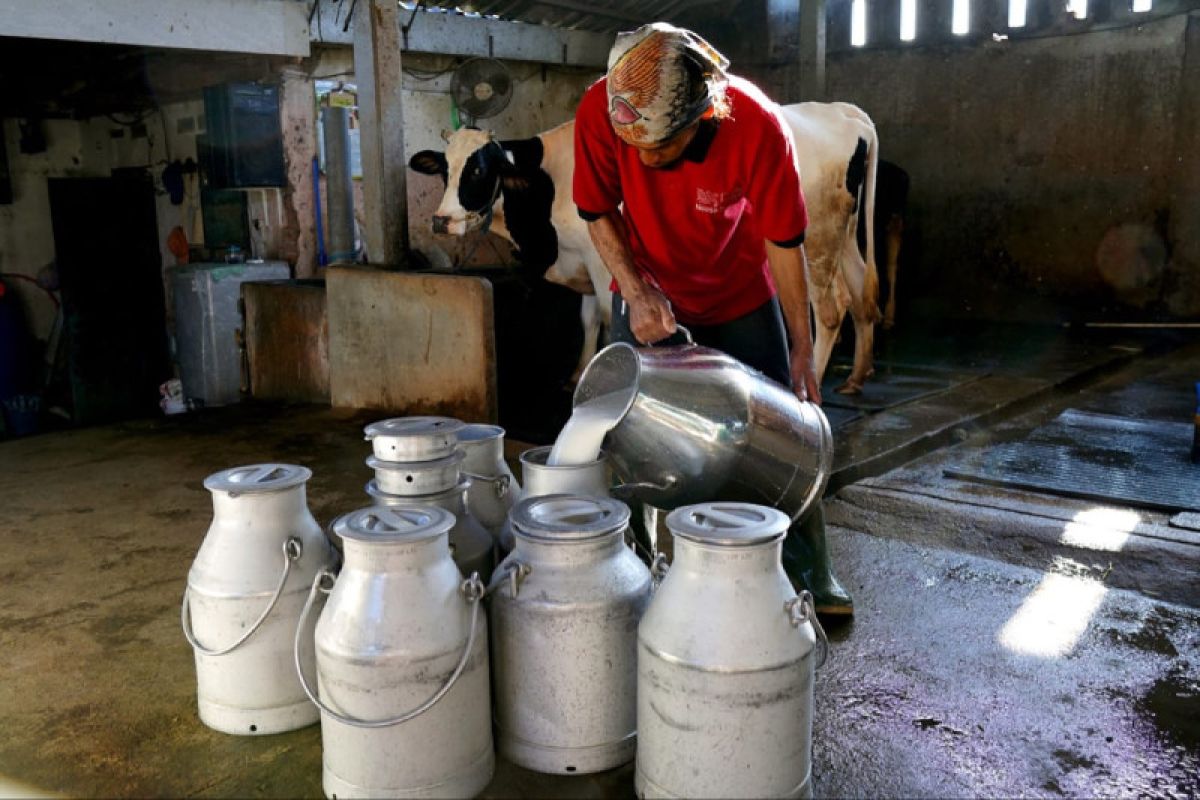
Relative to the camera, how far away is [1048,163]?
911 cm

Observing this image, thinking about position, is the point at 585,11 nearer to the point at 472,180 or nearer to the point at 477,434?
the point at 472,180

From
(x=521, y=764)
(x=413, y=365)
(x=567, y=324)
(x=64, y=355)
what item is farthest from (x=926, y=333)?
(x=64, y=355)

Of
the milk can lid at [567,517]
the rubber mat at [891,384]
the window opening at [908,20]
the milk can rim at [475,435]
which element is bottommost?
the rubber mat at [891,384]

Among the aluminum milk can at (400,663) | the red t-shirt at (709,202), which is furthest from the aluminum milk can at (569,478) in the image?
the red t-shirt at (709,202)

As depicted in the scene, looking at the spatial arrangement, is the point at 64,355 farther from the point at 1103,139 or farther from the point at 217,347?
the point at 1103,139

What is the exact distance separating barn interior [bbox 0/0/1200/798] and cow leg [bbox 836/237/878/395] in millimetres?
156

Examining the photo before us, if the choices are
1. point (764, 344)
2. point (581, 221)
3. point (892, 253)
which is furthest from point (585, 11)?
point (764, 344)

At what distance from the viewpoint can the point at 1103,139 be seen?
29.0 feet

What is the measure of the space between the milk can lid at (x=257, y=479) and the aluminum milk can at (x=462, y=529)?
16 cm

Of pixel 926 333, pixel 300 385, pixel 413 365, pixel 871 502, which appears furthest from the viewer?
pixel 926 333

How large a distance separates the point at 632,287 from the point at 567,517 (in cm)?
77

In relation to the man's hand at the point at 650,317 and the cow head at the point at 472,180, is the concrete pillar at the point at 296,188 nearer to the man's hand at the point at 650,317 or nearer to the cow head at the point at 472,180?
the cow head at the point at 472,180

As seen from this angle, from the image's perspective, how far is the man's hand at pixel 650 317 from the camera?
95.6 inches

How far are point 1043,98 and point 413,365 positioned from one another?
681 centimetres
